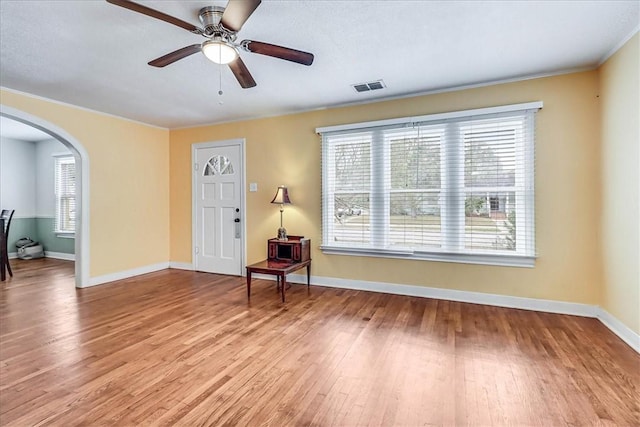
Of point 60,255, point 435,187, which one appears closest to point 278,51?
point 435,187

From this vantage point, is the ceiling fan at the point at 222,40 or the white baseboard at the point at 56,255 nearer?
the ceiling fan at the point at 222,40

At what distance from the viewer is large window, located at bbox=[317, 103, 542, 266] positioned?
128 inches

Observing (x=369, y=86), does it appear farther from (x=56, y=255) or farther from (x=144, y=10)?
(x=56, y=255)

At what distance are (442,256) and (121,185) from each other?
15.1ft

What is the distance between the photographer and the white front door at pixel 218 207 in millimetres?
4809

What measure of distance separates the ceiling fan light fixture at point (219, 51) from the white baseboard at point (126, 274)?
12.2 ft

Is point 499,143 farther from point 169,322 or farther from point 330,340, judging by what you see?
point 169,322

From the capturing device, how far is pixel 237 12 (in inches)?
70.4

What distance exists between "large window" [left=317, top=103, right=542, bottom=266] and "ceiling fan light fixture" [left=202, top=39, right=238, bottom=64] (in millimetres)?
2011

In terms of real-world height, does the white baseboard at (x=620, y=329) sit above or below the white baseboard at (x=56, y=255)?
below

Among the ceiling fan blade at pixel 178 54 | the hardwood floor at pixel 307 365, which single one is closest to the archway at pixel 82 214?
the hardwood floor at pixel 307 365

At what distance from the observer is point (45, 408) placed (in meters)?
1.71

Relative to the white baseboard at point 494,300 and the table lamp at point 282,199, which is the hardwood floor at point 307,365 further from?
the table lamp at point 282,199

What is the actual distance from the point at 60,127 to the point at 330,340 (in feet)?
13.8
